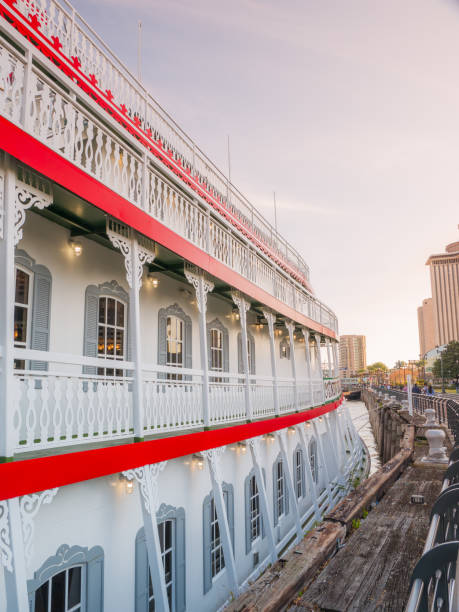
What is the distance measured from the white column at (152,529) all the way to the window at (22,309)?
2.42 metres

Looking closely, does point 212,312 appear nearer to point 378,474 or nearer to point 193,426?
point 193,426

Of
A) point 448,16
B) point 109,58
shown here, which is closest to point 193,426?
point 448,16

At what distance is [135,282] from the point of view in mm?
5980

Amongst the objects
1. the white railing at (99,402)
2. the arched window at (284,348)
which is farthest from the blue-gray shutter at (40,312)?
the arched window at (284,348)

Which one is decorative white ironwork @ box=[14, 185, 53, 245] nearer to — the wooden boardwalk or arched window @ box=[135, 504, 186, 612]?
the wooden boardwalk

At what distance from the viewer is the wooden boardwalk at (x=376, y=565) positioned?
3.27 meters

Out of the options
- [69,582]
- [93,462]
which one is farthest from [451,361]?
[93,462]

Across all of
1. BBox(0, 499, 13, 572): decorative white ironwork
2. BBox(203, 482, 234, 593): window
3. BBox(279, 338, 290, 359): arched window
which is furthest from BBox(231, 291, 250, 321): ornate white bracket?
BBox(279, 338, 290, 359): arched window

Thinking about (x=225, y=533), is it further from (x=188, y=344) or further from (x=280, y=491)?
(x=280, y=491)

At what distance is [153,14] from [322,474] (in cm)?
1656

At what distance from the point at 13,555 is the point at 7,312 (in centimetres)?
221

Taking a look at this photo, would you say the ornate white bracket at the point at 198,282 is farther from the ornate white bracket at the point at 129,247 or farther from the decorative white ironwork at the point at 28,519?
the decorative white ironwork at the point at 28,519

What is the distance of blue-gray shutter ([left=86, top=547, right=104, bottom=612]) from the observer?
5840 millimetres

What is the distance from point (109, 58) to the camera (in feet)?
28.1
